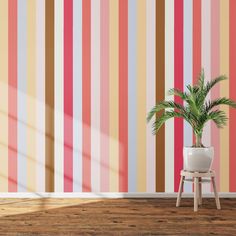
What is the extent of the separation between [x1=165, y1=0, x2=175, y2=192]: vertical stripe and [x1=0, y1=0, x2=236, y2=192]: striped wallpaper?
0.03 feet

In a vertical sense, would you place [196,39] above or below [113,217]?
above

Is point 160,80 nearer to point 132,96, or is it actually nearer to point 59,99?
point 132,96

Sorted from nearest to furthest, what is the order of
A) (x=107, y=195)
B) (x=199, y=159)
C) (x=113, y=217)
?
(x=113, y=217)
(x=199, y=159)
(x=107, y=195)

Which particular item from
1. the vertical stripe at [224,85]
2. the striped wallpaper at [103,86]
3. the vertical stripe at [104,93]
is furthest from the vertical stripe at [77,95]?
the vertical stripe at [224,85]

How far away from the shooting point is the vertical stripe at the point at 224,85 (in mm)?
4945

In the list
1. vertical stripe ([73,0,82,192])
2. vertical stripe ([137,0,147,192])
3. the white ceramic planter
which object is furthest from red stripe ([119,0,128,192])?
the white ceramic planter

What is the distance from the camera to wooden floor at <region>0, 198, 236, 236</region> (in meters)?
3.43

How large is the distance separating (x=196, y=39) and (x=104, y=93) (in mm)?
1134

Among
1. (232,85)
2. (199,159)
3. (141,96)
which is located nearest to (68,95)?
(141,96)

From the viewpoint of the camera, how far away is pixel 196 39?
498 cm

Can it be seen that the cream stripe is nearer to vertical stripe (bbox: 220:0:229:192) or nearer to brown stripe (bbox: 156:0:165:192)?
brown stripe (bbox: 156:0:165:192)

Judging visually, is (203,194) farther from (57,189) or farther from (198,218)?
(57,189)

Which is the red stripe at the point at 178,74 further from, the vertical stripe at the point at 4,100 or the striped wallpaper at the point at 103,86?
the vertical stripe at the point at 4,100

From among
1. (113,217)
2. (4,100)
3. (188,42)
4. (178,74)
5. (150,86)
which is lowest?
(113,217)
